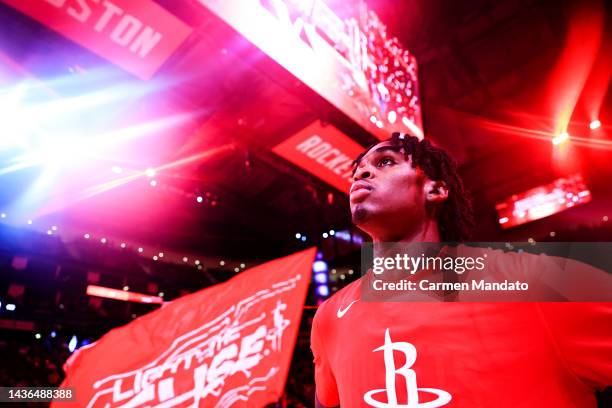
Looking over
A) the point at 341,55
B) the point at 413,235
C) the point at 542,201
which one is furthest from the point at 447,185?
the point at 542,201

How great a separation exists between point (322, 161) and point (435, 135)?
9.91 feet

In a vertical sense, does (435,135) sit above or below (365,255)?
above

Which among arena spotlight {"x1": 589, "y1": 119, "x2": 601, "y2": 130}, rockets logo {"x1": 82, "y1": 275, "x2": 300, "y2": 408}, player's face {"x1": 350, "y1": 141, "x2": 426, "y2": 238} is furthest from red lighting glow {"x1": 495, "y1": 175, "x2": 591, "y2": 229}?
player's face {"x1": 350, "y1": 141, "x2": 426, "y2": 238}

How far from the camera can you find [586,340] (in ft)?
3.92

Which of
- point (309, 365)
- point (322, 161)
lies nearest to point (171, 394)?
point (322, 161)

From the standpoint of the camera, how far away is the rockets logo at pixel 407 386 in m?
1.32

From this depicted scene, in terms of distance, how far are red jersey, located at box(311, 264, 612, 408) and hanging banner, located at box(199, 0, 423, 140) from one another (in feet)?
7.33

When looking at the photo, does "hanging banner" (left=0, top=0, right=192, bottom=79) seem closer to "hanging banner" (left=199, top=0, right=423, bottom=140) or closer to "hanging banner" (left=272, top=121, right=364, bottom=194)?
"hanging banner" (left=199, top=0, right=423, bottom=140)

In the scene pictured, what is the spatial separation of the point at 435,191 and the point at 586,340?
34.1 inches

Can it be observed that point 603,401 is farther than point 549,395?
Yes

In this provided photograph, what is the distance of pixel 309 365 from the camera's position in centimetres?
1168

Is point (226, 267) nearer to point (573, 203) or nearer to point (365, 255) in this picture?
point (573, 203)

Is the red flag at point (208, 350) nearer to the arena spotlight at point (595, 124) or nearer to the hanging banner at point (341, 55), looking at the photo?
the hanging banner at point (341, 55)

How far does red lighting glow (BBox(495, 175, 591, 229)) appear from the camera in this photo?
26.5 feet
